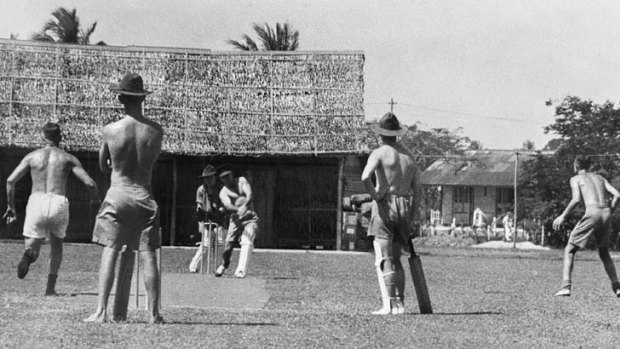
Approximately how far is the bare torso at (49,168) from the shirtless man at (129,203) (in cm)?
345

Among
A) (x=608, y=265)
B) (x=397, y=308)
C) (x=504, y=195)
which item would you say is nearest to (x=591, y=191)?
(x=608, y=265)

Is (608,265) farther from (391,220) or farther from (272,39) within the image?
(272,39)

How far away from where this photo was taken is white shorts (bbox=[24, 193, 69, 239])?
1323 cm

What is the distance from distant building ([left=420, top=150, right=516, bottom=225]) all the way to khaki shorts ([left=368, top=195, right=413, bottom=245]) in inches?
2904

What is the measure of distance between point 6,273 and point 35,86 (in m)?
16.7

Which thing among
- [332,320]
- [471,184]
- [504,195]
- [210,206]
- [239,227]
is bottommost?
[332,320]

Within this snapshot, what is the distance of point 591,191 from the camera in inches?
615

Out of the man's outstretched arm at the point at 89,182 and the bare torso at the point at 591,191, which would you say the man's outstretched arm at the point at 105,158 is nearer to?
the man's outstretched arm at the point at 89,182


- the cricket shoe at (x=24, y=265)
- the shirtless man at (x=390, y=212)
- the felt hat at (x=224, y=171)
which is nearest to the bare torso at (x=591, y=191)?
the shirtless man at (x=390, y=212)

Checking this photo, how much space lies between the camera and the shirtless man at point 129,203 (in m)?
9.81

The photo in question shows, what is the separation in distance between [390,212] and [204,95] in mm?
22501

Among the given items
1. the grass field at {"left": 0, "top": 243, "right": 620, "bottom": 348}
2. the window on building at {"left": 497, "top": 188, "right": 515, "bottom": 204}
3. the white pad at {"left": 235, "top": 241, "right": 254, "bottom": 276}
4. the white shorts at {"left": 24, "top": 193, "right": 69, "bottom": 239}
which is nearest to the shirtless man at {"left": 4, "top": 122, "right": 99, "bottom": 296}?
the white shorts at {"left": 24, "top": 193, "right": 69, "bottom": 239}

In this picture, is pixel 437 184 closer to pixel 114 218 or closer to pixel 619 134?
pixel 619 134

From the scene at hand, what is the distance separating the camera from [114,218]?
32.3ft
